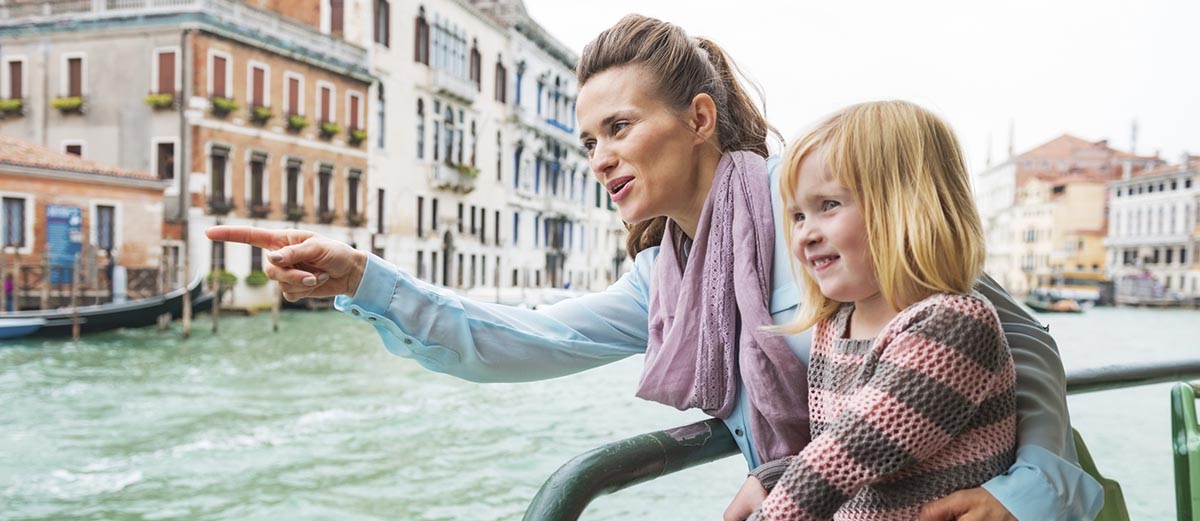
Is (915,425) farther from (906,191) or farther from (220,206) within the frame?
(220,206)

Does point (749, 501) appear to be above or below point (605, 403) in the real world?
above

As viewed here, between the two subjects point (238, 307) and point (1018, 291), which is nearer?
point (238, 307)

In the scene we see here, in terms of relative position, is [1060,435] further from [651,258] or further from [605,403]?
[605,403]

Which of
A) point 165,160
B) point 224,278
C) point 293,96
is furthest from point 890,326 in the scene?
point 293,96

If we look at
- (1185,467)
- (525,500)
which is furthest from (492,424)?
(1185,467)

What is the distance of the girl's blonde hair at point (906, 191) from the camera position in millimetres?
706

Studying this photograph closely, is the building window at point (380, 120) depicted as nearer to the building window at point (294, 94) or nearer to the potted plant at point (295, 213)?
the building window at point (294, 94)

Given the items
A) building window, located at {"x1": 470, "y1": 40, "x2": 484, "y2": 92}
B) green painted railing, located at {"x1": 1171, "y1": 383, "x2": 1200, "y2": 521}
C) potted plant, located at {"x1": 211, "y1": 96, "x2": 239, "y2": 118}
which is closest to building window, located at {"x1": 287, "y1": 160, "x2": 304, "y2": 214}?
potted plant, located at {"x1": 211, "y1": 96, "x2": 239, "y2": 118}

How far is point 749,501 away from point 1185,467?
553mm

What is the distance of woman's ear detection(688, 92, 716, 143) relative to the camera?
0.97m

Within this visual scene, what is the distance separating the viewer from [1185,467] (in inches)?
40.1

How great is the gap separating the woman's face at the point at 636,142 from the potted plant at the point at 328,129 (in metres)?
16.1

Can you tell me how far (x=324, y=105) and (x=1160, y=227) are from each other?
33891 millimetres

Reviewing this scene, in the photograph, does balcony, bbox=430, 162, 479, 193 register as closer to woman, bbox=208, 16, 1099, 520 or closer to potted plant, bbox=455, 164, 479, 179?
potted plant, bbox=455, 164, 479, 179
